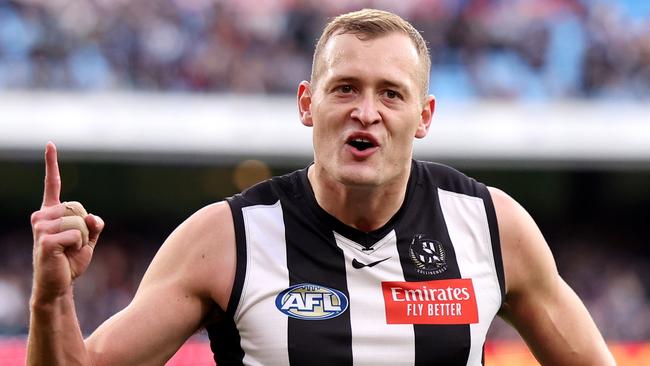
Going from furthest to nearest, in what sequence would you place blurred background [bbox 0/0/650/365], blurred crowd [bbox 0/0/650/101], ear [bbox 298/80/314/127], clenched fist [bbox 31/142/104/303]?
blurred background [bbox 0/0/650/365] < blurred crowd [bbox 0/0/650/101] < ear [bbox 298/80/314/127] < clenched fist [bbox 31/142/104/303]

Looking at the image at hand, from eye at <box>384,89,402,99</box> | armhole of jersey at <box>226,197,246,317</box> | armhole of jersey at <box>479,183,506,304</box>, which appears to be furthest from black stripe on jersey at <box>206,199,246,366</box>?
armhole of jersey at <box>479,183,506,304</box>

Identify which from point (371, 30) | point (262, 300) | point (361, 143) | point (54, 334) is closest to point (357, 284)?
point (262, 300)

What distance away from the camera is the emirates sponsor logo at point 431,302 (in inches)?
123

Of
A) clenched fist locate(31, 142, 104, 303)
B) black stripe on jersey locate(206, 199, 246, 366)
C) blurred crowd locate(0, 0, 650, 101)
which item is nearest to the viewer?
clenched fist locate(31, 142, 104, 303)

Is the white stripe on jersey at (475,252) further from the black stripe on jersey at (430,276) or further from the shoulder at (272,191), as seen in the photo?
the shoulder at (272,191)

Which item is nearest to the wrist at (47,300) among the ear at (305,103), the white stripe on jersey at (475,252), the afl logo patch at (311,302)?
the afl logo patch at (311,302)

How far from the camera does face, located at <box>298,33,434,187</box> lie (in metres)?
3.03

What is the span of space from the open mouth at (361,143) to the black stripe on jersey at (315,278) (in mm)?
290

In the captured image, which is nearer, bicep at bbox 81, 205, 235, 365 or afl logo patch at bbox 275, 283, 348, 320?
bicep at bbox 81, 205, 235, 365

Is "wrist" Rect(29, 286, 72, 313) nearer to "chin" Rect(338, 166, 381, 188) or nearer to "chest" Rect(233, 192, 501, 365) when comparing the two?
"chest" Rect(233, 192, 501, 365)

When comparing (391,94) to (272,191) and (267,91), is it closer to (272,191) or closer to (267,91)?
(272,191)

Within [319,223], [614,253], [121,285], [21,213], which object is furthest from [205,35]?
[319,223]

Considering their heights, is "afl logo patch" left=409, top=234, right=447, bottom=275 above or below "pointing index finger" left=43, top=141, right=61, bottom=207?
below

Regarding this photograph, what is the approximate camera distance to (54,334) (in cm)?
277
